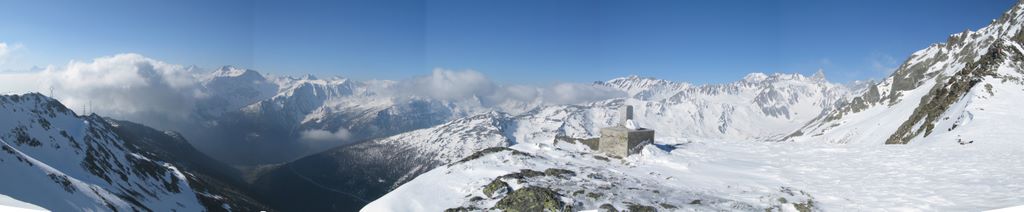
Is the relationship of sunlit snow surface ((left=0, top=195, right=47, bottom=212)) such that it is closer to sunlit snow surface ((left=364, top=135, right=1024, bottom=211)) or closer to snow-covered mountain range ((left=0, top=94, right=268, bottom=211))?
sunlit snow surface ((left=364, top=135, right=1024, bottom=211))

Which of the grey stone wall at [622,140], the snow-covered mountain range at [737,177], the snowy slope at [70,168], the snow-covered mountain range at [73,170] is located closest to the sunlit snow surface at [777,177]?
the snow-covered mountain range at [737,177]

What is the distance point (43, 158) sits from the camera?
101375 mm

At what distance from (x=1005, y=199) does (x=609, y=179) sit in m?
16.9

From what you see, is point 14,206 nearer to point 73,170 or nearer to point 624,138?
point 624,138

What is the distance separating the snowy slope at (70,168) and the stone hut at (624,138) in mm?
55099

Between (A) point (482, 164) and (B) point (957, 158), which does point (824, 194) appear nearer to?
(B) point (957, 158)

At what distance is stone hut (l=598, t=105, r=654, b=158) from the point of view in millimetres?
39031

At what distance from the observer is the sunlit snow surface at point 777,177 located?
2297cm

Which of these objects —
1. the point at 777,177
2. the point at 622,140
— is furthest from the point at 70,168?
the point at 777,177

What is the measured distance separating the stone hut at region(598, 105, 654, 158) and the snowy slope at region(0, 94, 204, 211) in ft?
181

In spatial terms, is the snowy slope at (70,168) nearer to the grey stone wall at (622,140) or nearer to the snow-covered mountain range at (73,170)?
the snow-covered mountain range at (73,170)

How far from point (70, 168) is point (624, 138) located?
10759cm

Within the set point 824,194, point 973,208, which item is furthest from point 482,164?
point 973,208

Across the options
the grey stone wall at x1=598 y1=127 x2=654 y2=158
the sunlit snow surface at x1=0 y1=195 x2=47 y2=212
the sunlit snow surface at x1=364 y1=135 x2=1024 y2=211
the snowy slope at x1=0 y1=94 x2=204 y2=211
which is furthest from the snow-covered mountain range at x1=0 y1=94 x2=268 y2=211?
the sunlit snow surface at x1=0 y1=195 x2=47 y2=212
